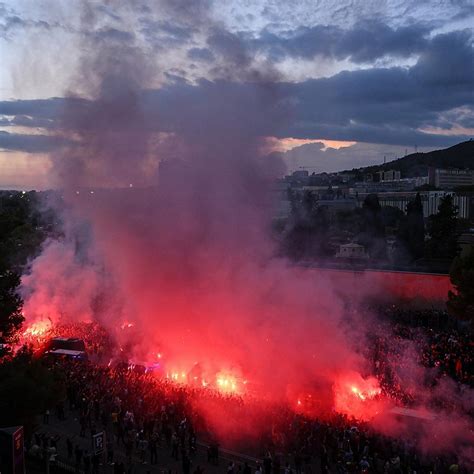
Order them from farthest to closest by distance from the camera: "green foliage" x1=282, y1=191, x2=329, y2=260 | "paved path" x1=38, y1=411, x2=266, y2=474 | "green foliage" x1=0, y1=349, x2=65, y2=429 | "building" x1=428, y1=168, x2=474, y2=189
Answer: "building" x1=428, y1=168, x2=474, y2=189 < "green foliage" x1=282, y1=191, x2=329, y2=260 < "paved path" x1=38, y1=411, x2=266, y2=474 < "green foliage" x1=0, y1=349, x2=65, y2=429

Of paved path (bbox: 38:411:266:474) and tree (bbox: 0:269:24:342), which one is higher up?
tree (bbox: 0:269:24:342)

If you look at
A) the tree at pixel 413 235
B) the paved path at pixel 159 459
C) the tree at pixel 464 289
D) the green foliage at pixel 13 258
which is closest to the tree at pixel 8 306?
the green foliage at pixel 13 258

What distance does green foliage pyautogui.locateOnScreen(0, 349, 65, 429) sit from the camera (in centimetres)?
986

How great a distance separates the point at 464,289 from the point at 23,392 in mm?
13815

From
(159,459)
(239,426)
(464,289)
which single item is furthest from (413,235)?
(159,459)

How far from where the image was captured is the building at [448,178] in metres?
74.5

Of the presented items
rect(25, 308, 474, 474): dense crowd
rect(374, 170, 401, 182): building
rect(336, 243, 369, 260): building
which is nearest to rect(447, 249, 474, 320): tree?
rect(25, 308, 474, 474): dense crowd

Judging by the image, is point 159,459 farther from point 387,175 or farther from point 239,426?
point 387,175

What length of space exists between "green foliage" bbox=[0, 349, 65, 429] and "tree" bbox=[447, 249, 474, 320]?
1310cm

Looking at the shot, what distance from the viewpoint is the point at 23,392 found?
391 inches

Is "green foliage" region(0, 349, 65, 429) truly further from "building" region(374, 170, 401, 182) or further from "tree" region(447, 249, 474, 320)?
"building" region(374, 170, 401, 182)

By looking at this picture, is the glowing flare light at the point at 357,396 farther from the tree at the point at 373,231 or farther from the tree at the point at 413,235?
the tree at the point at 413,235

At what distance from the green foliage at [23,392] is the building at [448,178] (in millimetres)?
68475

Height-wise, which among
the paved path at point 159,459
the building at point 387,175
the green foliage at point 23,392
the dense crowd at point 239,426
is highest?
the building at point 387,175
